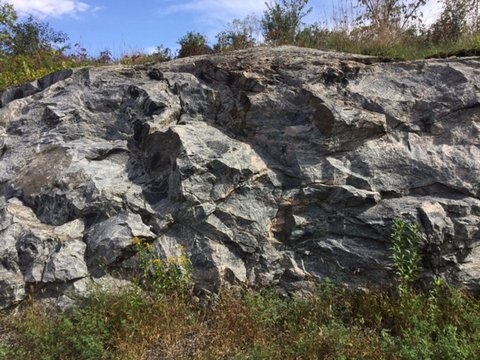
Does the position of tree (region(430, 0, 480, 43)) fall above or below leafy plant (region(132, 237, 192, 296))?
above

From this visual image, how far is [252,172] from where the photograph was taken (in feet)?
18.7

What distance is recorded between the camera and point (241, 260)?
5.28 m

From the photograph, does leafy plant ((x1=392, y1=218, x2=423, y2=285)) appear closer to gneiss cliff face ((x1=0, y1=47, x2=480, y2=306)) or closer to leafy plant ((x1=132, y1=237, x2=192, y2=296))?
gneiss cliff face ((x1=0, y1=47, x2=480, y2=306))

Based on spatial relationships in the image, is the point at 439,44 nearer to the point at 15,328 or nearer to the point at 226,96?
the point at 226,96

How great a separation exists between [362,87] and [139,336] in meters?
3.76

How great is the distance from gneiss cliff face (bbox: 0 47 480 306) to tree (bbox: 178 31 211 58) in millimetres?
2711

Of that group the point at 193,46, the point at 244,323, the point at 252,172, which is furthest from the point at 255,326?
the point at 193,46

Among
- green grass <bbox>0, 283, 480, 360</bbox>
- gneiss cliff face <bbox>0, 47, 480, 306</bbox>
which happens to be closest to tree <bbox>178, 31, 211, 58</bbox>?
gneiss cliff face <bbox>0, 47, 480, 306</bbox>

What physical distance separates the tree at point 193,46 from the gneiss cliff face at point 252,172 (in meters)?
2.71

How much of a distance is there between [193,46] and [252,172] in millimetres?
4509

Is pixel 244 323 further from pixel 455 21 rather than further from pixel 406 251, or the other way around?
pixel 455 21

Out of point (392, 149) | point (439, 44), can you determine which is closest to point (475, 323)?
point (392, 149)

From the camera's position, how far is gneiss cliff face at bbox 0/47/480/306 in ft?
17.1

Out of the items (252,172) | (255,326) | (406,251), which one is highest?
(252,172)
